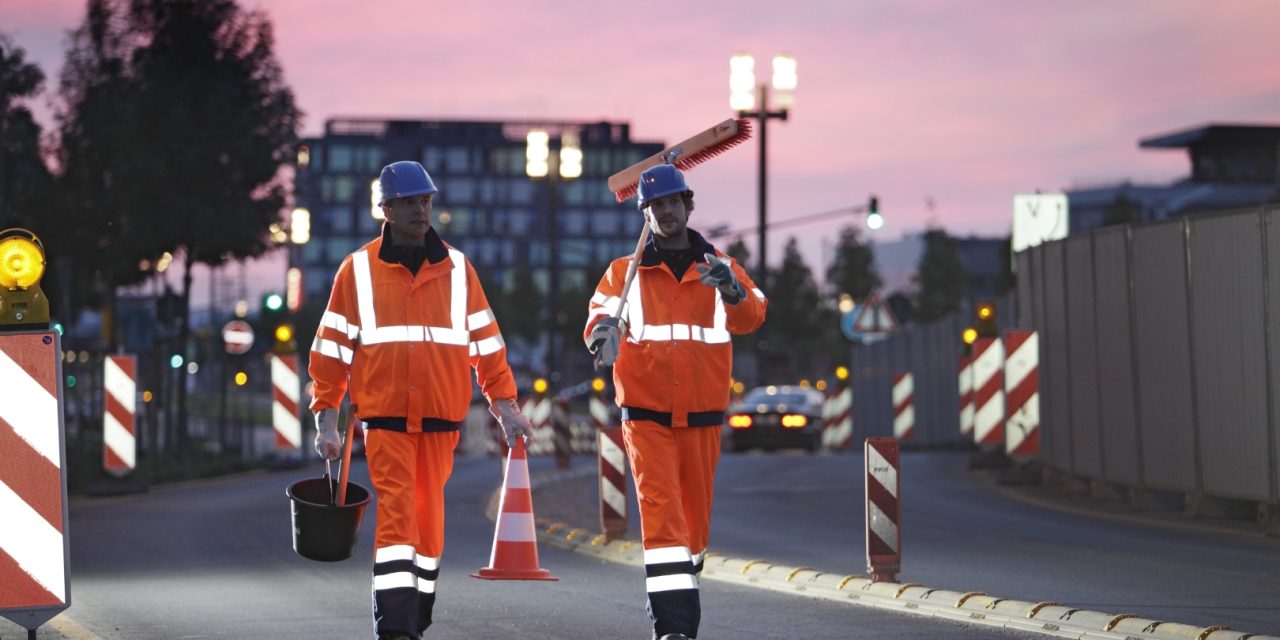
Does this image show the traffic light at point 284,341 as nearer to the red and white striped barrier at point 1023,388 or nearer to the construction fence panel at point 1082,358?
the red and white striped barrier at point 1023,388

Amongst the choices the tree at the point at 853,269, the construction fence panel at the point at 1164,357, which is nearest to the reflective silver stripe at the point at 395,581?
the construction fence panel at the point at 1164,357

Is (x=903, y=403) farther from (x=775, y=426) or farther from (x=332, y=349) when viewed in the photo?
(x=332, y=349)

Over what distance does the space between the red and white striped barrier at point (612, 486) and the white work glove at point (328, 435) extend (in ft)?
23.4

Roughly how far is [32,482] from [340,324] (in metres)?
1.38

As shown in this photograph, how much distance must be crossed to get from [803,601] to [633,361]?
10.5ft

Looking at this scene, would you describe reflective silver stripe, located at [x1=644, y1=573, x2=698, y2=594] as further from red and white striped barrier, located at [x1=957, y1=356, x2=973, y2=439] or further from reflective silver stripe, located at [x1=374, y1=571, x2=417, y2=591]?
red and white striped barrier, located at [x1=957, y1=356, x2=973, y2=439]

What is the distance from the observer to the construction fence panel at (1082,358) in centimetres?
2017

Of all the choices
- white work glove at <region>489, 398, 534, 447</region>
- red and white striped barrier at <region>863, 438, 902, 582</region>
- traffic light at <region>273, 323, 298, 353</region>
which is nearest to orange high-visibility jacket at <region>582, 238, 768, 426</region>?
white work glove at <region>489, 398, 534, 447</region>

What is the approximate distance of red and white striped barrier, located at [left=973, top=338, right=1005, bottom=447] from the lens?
78.4 ft

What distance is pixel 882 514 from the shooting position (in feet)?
39.7

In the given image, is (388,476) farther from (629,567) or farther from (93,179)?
(93,179)

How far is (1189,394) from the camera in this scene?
17.6 m

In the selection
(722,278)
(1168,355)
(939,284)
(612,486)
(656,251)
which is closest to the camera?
(722,278)

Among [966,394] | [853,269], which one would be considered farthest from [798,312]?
[966,394]
